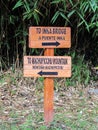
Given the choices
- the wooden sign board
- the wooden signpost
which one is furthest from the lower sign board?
the wooden sign board

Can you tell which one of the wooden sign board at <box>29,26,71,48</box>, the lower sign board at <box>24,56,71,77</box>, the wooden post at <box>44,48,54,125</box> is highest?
the wooden sign board at <box>29,26,71,48</box>

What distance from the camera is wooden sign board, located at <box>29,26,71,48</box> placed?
4.00 m

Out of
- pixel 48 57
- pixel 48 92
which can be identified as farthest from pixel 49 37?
pixel 48 92

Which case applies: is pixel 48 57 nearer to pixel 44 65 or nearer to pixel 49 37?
pixel 44 65

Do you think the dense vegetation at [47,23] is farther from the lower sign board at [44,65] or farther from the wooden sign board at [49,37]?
the lower sign board at [44,65]

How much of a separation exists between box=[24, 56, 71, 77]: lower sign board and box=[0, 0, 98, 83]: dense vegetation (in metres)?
1.00

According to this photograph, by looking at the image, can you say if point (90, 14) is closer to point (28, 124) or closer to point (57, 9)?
point (57, 9)

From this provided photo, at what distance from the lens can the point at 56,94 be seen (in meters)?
5.15

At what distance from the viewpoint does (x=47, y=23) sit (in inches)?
214

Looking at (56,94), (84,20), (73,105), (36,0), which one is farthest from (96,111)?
(36,0)

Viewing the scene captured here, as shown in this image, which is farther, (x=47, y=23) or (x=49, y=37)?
(x=47, y=23)

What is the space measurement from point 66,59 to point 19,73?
5.39 feet

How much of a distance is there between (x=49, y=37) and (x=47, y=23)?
1447 millimetres

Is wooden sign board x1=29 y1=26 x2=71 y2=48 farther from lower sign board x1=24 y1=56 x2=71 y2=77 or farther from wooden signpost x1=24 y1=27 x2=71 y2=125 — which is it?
lower sign board x1=24 y1=56 x2=71 y2=77
